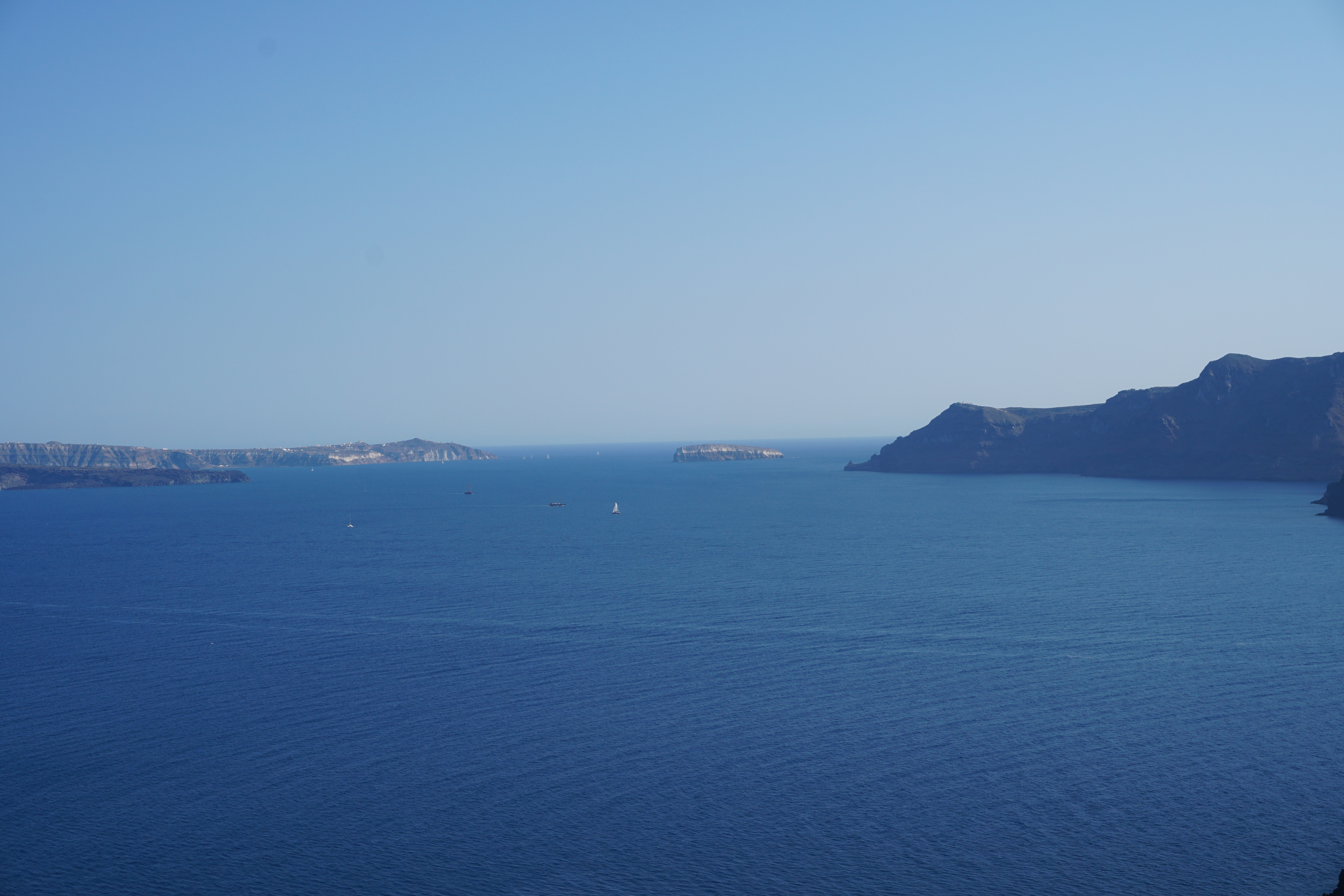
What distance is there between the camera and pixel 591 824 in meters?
41.0

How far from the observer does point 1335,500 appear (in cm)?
15062

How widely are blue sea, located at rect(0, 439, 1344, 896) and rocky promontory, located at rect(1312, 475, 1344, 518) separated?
55.5 m

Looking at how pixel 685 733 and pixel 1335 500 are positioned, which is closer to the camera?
pixel 685 733

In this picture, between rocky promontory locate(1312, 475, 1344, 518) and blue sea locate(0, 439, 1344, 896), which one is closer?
blue sea locate(0, 439, 1344, 896)

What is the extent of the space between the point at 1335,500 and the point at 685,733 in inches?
5819

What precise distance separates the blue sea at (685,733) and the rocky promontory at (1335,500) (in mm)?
55544

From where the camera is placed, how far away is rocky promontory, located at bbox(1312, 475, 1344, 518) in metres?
148

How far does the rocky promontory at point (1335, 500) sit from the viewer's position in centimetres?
14812

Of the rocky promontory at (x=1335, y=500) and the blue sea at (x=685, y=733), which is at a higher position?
the rocky promontory at (x=1335, y=500)

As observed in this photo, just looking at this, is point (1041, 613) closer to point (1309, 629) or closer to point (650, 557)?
point (1309, 629)

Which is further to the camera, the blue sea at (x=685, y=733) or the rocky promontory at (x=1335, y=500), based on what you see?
the rocky promontory at (x=1335, y=500)

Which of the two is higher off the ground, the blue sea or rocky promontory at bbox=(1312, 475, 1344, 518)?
rocky promontory at bbox=(1312, 475, 1344, 518)

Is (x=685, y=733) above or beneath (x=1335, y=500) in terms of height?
beneath

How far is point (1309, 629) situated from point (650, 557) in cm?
7256
